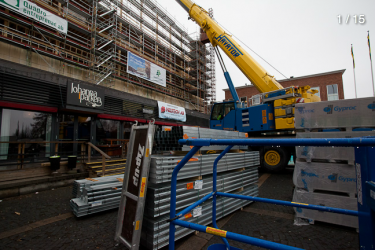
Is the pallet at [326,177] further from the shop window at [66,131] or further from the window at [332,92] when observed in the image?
the window at [332,92]

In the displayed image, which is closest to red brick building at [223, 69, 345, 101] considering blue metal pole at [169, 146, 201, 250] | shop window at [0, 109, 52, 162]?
blue metal pole at [169, 146, 201, 250]

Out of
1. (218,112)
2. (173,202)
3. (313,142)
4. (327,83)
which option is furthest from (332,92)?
(173,202)

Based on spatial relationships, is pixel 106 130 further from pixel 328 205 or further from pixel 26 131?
pixel 328 205

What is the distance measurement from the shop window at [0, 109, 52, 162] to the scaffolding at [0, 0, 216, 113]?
4.43m

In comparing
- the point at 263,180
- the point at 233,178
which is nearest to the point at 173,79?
the point at 263,180

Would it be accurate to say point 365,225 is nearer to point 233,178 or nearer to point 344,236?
point 344,236

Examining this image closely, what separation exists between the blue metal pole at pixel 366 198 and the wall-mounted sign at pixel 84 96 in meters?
10.6

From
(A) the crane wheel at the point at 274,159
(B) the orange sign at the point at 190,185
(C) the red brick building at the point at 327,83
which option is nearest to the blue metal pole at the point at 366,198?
(B) the orange sign at the point at 190,185

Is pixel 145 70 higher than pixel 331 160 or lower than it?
higher

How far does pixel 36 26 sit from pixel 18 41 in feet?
4.63

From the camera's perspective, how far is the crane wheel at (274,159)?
8.18m

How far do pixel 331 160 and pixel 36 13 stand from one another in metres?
15.1

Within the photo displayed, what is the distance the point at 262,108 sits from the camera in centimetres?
890

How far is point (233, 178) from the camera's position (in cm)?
450
